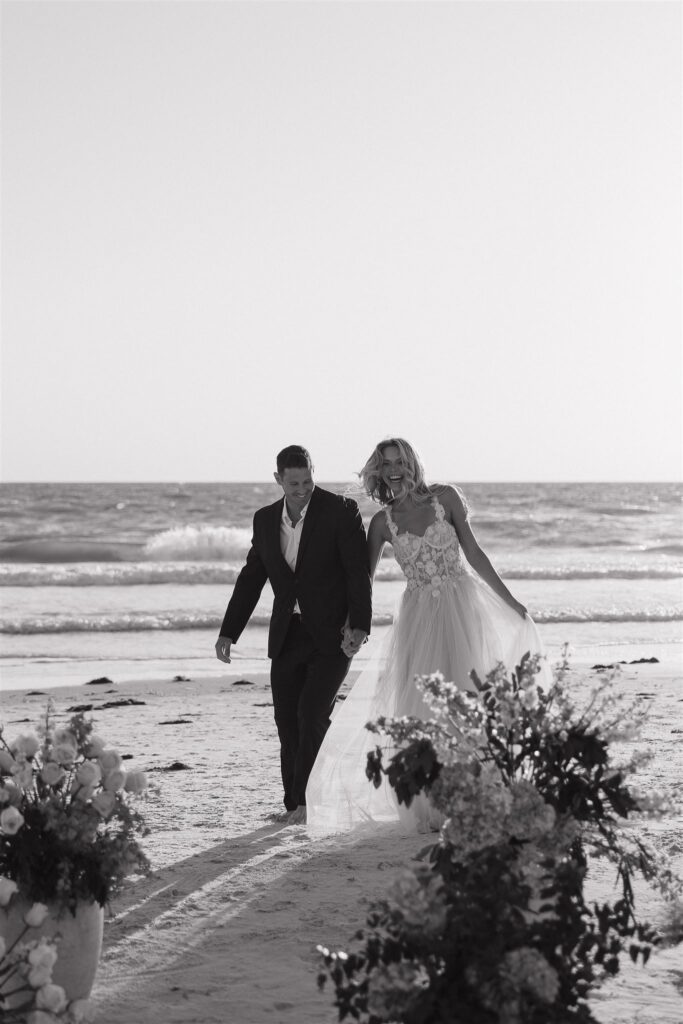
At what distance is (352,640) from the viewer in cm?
599

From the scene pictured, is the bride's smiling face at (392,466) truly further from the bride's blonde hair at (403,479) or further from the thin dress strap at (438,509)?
the thin dress strap at (438,509)

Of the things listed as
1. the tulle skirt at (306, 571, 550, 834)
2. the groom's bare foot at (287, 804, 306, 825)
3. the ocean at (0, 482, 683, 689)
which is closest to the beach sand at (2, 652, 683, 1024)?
the groom's bare foot at (287, 804, 306, 825)

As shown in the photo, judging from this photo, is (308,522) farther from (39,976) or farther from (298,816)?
(39,976)

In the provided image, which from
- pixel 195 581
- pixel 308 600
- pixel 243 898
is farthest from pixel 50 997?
pixel 195 581

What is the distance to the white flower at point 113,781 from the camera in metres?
3.33

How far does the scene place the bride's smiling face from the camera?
5926mm

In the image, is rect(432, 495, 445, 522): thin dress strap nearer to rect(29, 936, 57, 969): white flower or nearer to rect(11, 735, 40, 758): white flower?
rect(11, 735, 40, 758): white flower

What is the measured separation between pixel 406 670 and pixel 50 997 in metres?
3.23

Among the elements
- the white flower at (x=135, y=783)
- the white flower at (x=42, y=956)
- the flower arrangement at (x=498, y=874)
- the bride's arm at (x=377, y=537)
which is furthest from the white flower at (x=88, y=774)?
the bride's arm at (x=377, y=537)

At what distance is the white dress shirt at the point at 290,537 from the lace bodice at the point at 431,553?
18.2 inches

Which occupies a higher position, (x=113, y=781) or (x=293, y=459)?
(x=293, y=459)

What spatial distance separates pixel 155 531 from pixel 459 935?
110ft

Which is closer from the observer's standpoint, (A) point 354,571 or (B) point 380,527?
(A) point 354,571

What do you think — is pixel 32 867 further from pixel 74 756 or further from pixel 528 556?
pixel 528 556
